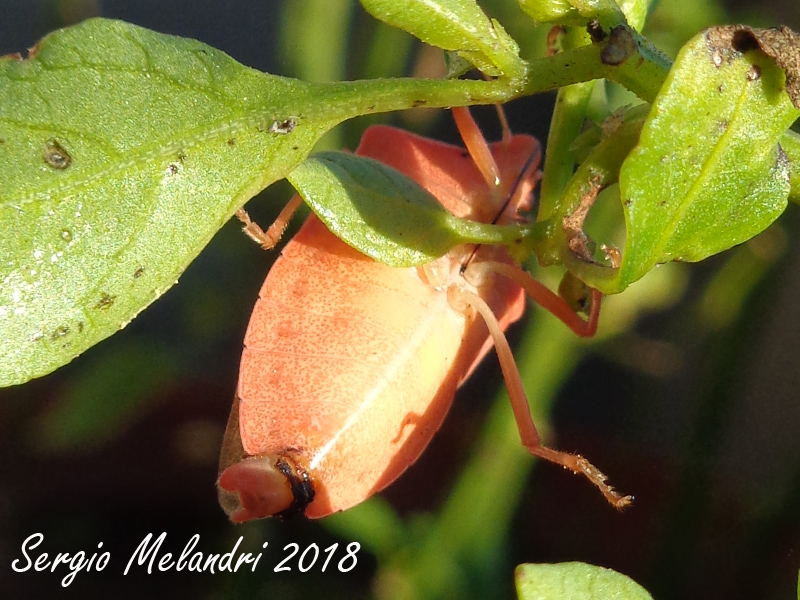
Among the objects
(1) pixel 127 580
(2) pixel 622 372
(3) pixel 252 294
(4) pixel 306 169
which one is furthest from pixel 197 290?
(4) pixel 306 169

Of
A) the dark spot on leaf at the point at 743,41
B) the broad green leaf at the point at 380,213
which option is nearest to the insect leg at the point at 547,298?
the broad green leaf at the point at 380,213

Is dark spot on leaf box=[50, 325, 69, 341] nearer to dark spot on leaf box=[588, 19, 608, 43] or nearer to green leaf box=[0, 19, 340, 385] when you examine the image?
green leaf box=[0, 19, 340, 385]

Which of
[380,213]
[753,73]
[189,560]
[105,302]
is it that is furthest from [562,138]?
[189,560]

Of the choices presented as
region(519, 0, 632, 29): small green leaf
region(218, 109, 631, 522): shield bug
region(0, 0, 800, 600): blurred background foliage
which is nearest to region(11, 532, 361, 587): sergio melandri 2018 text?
region(0, 0, 800, 600): blurred background foliage

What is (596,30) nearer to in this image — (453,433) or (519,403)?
(519,403)

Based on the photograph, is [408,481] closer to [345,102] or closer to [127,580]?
[127,580]

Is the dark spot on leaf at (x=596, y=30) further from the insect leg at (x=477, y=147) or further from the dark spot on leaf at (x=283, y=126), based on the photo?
the insect leg at (x=477, y=147)

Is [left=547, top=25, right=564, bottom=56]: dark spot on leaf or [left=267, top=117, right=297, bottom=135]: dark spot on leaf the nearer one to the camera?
[left=267, top=117, right=297, bottom=135]: dark spot on leaf
